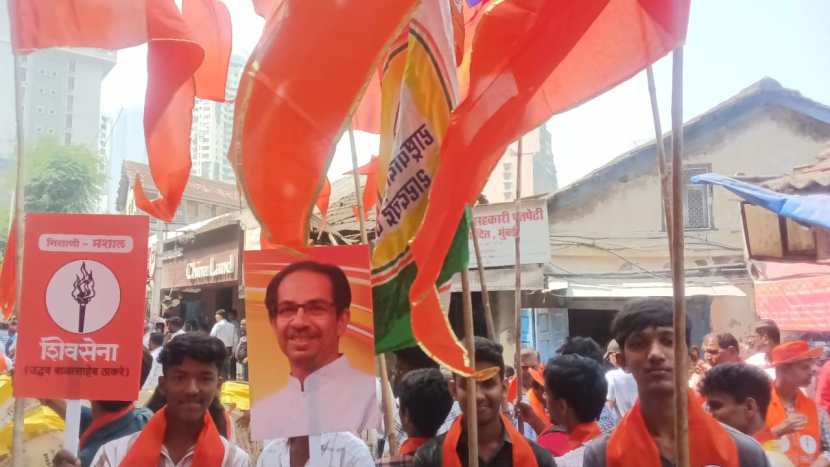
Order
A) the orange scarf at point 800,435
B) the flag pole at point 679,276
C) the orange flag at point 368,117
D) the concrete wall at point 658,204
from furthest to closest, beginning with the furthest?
the concrete wall at point 658,204, the orange flag at point 368,117, the orange scarf at point 800,435, the flag pole at point 679,276

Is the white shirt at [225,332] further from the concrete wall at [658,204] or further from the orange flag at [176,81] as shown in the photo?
the orange flag at [176,81]

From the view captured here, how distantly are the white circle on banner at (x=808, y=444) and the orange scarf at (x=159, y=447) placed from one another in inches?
116

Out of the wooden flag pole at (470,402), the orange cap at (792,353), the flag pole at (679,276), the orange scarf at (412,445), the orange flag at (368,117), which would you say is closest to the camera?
the flag pole at (679,276)

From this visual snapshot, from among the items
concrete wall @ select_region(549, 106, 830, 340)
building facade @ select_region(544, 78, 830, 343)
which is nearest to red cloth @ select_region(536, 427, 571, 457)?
building facade @ select_region(544, 78, 830, 343)

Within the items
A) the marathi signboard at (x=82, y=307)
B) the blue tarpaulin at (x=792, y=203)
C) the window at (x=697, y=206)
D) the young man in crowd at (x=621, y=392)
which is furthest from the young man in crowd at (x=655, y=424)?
the window at (x=697, y=206)

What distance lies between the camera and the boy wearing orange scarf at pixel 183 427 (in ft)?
8.05

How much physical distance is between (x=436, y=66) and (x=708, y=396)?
1970 millimetres

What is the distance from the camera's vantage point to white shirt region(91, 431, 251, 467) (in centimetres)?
249

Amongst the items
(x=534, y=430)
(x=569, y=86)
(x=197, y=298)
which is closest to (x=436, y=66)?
(x=569, y=86)

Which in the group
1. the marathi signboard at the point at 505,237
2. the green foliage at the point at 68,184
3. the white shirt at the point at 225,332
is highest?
the green foliage at the point at 68,184

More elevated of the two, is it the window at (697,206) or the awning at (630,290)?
the window at (697,206)

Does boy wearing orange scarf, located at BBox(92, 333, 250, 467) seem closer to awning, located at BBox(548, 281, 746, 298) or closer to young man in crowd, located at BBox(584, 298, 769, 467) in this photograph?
young man in crowd, located at BBox(584, 298, 769, 467)

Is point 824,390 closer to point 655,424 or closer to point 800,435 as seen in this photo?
point 800,435

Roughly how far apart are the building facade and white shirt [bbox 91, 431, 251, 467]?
33.4 feet
